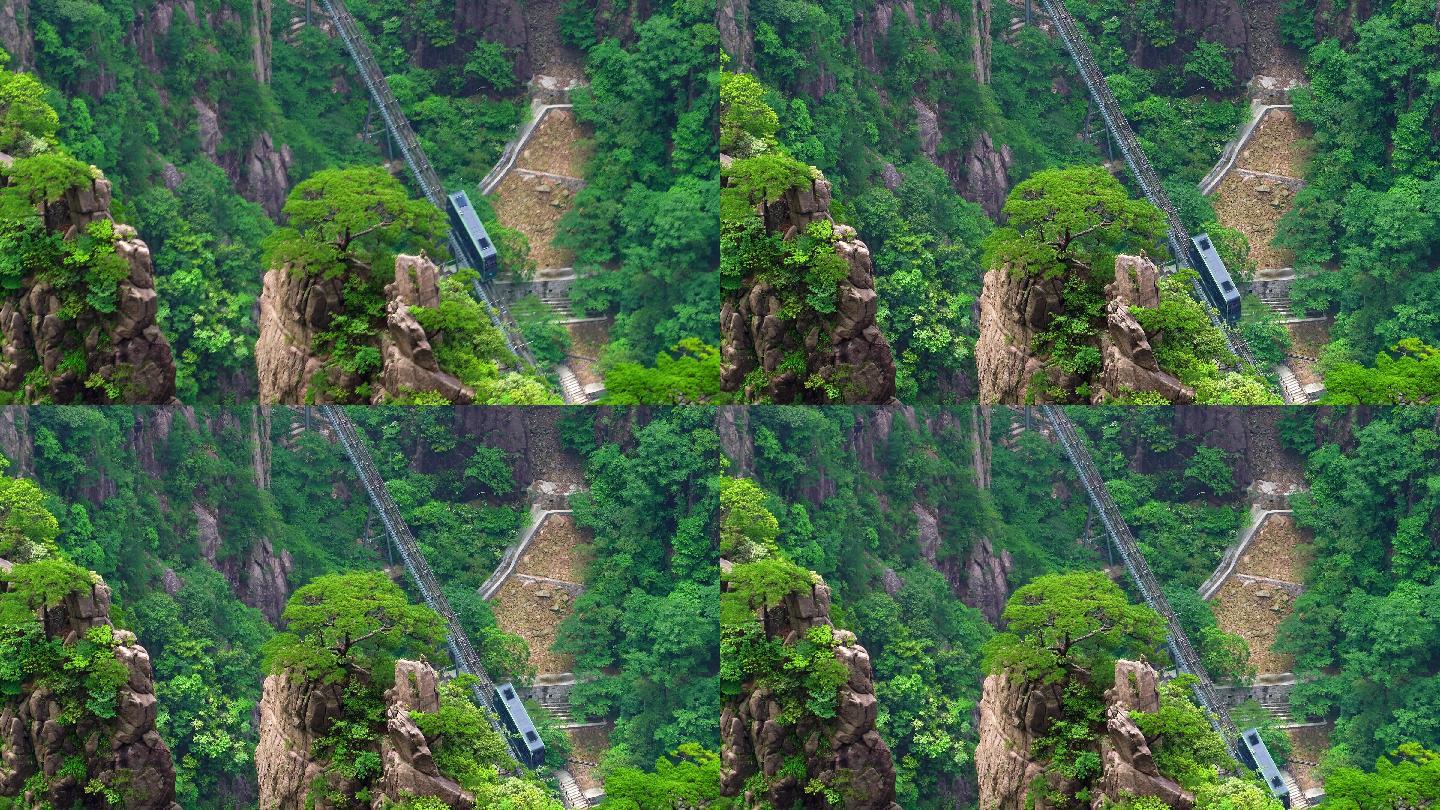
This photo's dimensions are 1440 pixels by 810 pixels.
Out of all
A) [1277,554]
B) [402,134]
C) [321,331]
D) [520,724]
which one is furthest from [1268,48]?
[520,724]

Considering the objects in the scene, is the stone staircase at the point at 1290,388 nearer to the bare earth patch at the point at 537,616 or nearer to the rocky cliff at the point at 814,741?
the rocky cliff at the point at 814,741

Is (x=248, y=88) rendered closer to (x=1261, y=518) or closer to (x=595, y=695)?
(x=595, y=695)

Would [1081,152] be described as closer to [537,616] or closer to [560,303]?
[560,303]

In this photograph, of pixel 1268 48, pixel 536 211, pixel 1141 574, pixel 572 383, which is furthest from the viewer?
pixel 1268 48

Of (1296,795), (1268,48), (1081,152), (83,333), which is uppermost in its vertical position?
(1268,48)

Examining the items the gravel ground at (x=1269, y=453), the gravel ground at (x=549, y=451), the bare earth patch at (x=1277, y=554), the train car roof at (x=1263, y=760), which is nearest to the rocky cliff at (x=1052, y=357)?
the gravel ground at (x=1269, y=453)
